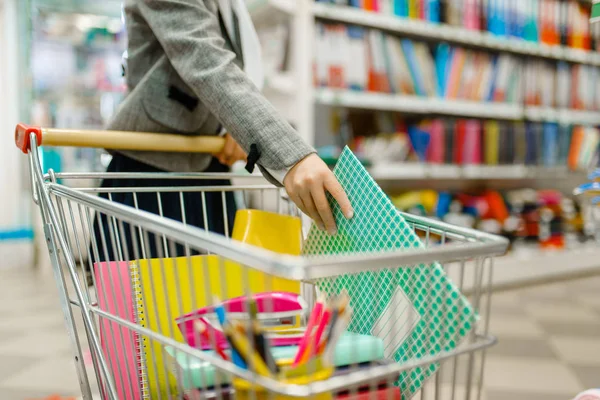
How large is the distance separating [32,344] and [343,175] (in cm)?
168

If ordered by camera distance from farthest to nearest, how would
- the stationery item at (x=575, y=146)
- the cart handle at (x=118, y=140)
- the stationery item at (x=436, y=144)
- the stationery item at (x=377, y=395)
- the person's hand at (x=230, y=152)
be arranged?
the stationery item at (x=575, y=146), the stationery item at (x=436, y=144), the person's hand at (x=230, y=152), the cart handle at (x=118, y=140), the stationery item at (x=377, y=395)

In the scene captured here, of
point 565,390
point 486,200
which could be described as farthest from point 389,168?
point 565,390

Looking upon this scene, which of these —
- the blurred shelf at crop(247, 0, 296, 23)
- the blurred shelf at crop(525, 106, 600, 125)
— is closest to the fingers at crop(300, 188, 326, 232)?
the blurred shelf at crop(247, 0, 296, 23)

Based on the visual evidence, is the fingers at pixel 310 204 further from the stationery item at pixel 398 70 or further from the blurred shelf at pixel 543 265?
the blurred shelf at pixel 543 265

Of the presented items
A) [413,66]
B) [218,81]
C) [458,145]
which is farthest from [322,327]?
[458,145]

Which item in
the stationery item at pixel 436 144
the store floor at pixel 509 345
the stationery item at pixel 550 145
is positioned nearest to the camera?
the store floor at pixel 509 345

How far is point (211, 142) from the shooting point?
0.97m

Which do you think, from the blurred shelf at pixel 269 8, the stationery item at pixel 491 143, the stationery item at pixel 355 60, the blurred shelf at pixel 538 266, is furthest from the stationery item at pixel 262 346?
the stationery item at pixel 491 143

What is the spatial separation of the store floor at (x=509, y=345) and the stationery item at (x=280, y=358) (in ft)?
3.52

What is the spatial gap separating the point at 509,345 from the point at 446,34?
1627 mm

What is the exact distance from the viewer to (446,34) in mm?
2771

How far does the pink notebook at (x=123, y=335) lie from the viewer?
26.4 inches

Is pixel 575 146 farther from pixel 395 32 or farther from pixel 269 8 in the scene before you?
pixel 269 8

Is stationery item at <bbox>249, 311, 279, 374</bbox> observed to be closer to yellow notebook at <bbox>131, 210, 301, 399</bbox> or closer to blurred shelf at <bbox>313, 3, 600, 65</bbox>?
yellow notebook at <bbox>131, 210, 301, 399</bbox>
